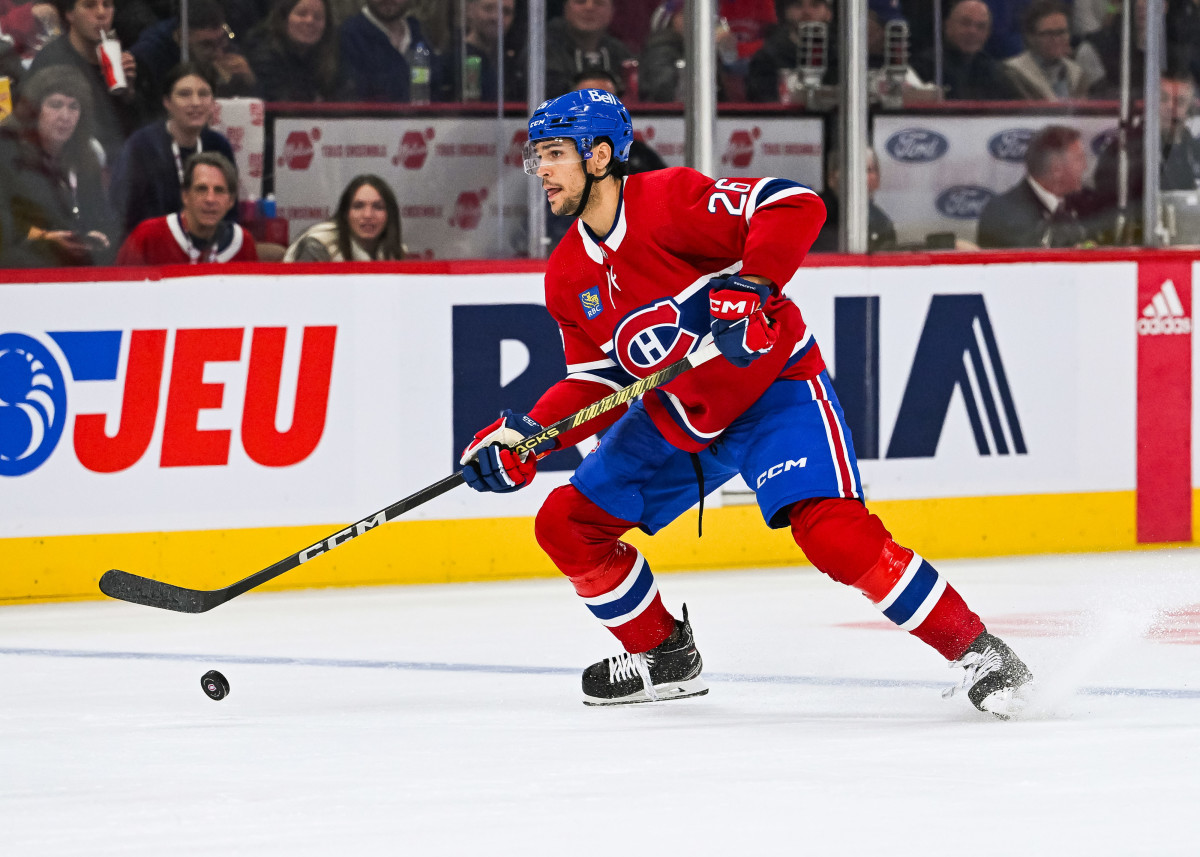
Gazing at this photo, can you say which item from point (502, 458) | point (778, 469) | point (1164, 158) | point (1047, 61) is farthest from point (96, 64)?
point (1164, 158)

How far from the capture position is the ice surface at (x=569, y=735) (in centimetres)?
241

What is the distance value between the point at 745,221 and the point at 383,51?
98.2 inches

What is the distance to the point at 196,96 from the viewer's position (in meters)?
5.24

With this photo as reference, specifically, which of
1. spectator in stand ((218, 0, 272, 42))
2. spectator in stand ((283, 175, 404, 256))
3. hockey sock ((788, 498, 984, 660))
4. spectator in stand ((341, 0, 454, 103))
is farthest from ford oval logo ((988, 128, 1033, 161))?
hockey sock ((788, 498, 984, 660))

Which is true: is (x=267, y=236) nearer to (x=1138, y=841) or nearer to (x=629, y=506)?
(x=629, y=506)

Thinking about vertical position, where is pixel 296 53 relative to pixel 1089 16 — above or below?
below

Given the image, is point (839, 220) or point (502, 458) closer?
point (502, 458)

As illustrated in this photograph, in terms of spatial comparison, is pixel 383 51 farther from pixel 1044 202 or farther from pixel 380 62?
pixel 1044 202

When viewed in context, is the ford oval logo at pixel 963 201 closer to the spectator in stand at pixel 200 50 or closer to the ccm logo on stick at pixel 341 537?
the spectator in stand at pixel 200 50

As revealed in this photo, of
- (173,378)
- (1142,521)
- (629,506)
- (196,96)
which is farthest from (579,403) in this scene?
(1142,521)

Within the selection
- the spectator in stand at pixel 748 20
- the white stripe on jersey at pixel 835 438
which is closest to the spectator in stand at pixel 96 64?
the spectator in stand at pixel 748 20

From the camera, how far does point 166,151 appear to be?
523cm

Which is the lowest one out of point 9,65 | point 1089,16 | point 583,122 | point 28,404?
point 28,404

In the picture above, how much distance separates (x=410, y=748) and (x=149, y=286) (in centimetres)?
236
